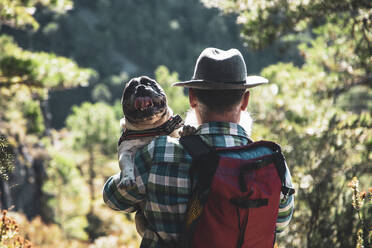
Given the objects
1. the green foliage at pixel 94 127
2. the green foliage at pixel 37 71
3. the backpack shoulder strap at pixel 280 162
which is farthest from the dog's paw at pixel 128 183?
the green foliage at pixel 94 127

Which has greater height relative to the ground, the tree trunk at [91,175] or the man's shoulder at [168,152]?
the man's shoulder at [168,152]

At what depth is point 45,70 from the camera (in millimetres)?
6402

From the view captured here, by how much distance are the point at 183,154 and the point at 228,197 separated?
0.24 meters

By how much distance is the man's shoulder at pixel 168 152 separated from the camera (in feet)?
4.65

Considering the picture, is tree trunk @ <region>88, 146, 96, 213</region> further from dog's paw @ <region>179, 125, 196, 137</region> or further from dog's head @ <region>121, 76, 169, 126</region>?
dog's paw @ <region>179, 125, 196, 137</region>

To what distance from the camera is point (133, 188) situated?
4.94ft

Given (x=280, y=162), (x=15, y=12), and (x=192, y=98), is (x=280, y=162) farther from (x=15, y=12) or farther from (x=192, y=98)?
(x=15, y=12)

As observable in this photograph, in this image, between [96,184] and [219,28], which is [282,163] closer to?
[96,184]

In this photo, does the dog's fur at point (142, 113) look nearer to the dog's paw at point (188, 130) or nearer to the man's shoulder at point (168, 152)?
the dog's paw at point (188, 130)

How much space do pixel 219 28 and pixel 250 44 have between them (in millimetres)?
49839

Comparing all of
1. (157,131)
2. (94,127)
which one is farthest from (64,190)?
(157,131)

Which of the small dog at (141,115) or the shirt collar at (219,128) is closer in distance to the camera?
the shirt collar at (219,128)

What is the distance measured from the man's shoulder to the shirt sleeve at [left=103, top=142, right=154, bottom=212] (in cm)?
2

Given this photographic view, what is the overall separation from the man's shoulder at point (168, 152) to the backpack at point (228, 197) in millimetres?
32
